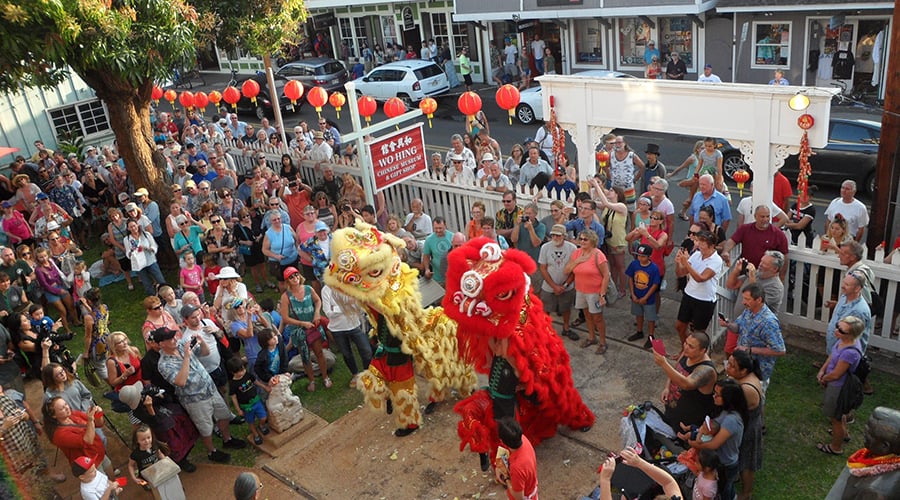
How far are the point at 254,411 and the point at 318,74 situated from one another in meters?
19.9

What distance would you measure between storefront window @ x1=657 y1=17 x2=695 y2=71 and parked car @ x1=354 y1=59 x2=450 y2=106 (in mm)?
6989

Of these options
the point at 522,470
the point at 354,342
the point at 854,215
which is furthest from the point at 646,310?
the point at 522,470

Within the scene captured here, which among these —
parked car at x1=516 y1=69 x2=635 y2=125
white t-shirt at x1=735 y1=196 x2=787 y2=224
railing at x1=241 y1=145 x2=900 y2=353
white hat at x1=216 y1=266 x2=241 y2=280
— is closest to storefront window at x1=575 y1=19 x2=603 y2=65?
parked car at x1=516 y1=69 x2=635 y2=125

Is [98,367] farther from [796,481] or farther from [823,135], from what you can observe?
[823,135]

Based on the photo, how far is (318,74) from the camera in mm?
25406

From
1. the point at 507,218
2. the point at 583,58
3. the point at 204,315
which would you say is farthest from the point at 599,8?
A: the point at 204,315

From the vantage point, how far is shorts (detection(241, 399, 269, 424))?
23.9 ft

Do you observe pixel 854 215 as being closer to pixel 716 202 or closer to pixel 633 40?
pixel 716 202

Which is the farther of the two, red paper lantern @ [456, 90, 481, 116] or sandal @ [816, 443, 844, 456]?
red paper lantern @ [456, 90, 481, 116]

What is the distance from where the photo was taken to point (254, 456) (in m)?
7.44

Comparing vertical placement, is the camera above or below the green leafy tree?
below

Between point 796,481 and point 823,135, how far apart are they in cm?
378

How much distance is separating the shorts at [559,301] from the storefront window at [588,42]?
1720cm

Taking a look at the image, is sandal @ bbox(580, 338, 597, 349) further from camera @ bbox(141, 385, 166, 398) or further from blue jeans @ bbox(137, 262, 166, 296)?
blue jeans @ bbox(137, 262, 166, 296)
